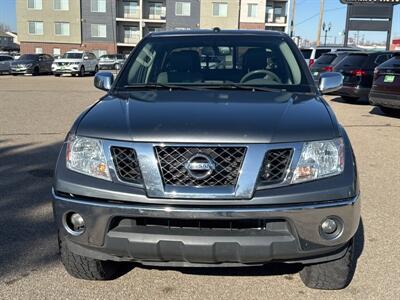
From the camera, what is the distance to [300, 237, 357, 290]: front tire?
3172 mm

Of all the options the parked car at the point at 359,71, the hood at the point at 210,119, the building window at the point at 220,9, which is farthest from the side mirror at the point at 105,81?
the building window at the point at 220,9

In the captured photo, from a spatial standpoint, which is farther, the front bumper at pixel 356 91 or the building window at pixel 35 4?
the building window at pixel 35 4

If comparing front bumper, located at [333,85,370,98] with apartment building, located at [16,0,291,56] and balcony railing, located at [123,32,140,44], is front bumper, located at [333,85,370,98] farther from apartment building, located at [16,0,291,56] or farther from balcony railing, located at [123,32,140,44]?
balcony railing, located at [123,32,140,44]

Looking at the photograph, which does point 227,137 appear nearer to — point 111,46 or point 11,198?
point 11,198

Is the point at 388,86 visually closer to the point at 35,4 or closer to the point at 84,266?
the point at 84,266

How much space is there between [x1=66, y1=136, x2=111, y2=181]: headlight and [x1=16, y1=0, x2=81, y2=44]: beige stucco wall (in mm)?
60082

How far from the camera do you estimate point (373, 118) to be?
12.1 m

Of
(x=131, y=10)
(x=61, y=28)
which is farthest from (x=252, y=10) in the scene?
(x=61, y=28)

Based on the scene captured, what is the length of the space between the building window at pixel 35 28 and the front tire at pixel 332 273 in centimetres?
6167

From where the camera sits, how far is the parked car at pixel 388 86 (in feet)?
36.1

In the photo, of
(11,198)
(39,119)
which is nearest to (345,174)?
(11,198)

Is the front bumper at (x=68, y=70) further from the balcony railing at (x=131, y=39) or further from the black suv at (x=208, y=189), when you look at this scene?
the black suv at (x=208, y=189)

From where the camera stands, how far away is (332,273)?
10.5 feet

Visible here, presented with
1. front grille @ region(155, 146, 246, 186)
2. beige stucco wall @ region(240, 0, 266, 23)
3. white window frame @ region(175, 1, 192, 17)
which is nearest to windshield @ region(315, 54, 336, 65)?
front grille @ region(155, 146, 246, 186)
